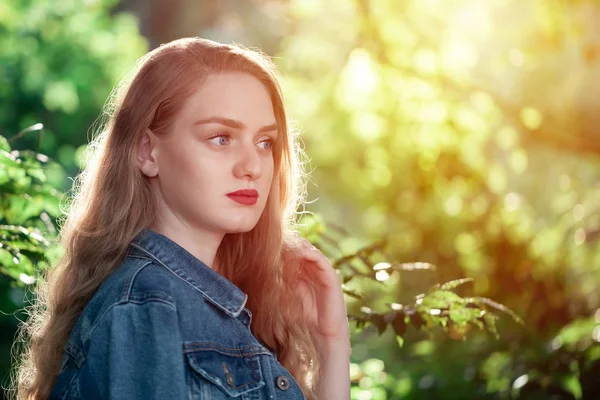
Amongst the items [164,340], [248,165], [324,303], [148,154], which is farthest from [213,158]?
[324,303]

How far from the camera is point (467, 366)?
15.7ft

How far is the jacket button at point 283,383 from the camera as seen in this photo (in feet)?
7.44

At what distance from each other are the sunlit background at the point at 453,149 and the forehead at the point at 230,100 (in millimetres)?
833

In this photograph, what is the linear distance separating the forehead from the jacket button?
26.6 inches

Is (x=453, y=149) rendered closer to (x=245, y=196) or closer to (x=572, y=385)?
(x=572, y=385)

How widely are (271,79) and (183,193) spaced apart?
464 millimetres

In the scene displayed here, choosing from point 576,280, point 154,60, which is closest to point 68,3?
point 576,280

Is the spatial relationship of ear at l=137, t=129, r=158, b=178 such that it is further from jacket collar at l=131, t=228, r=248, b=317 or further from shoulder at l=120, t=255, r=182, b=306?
shoulder at l=120, t=255, r=182, b=306

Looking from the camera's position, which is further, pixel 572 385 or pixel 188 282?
pixel 572 385

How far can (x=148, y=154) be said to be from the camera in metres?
2.41

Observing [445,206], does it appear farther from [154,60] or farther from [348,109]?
[154,60]

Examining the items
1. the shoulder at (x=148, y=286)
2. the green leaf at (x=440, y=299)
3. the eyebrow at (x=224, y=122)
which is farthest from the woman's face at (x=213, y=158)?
the green leaf at (x=440, y=299)

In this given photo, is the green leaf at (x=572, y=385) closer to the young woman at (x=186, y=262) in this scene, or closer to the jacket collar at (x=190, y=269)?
the young woman at (x=186, y=262)

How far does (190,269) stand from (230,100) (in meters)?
0.46
